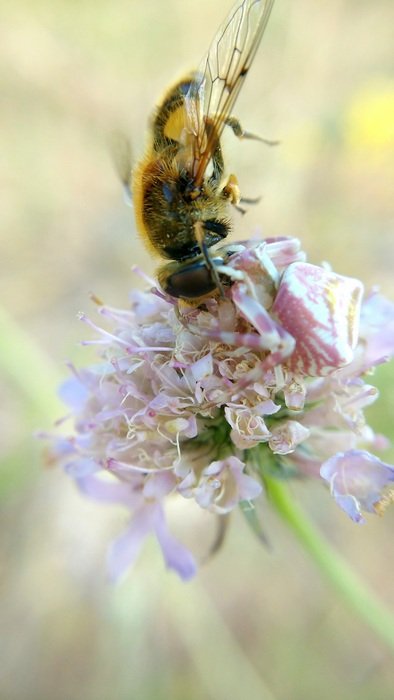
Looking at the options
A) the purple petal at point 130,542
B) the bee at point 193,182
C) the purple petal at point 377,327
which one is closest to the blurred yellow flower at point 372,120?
the purple petal at point 377,327

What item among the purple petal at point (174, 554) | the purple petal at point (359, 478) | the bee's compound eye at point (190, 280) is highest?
the bee's compound eye at point (190, 280)

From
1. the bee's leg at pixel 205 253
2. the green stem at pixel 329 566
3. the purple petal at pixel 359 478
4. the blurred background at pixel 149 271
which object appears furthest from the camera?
the blurred background at pixel 149 271

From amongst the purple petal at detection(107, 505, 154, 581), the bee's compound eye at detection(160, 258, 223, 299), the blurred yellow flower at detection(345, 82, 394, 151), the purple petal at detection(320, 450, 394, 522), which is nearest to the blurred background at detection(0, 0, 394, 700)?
the blurred yellow flower at detection(345, 82, 394, 151)

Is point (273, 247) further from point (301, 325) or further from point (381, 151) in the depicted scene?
point (381, 151)

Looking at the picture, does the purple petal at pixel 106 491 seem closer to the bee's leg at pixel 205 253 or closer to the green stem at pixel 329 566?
the green stem at pixel 329 566

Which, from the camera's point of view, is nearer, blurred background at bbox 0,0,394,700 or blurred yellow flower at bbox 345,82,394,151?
blurred background at bbox 0,0,394,700

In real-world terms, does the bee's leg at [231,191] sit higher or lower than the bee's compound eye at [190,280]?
higher

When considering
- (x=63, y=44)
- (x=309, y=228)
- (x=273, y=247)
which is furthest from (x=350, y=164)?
(x=273, y=247)

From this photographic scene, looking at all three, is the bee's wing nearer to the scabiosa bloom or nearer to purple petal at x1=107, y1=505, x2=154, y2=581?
the scabiosa bloom
